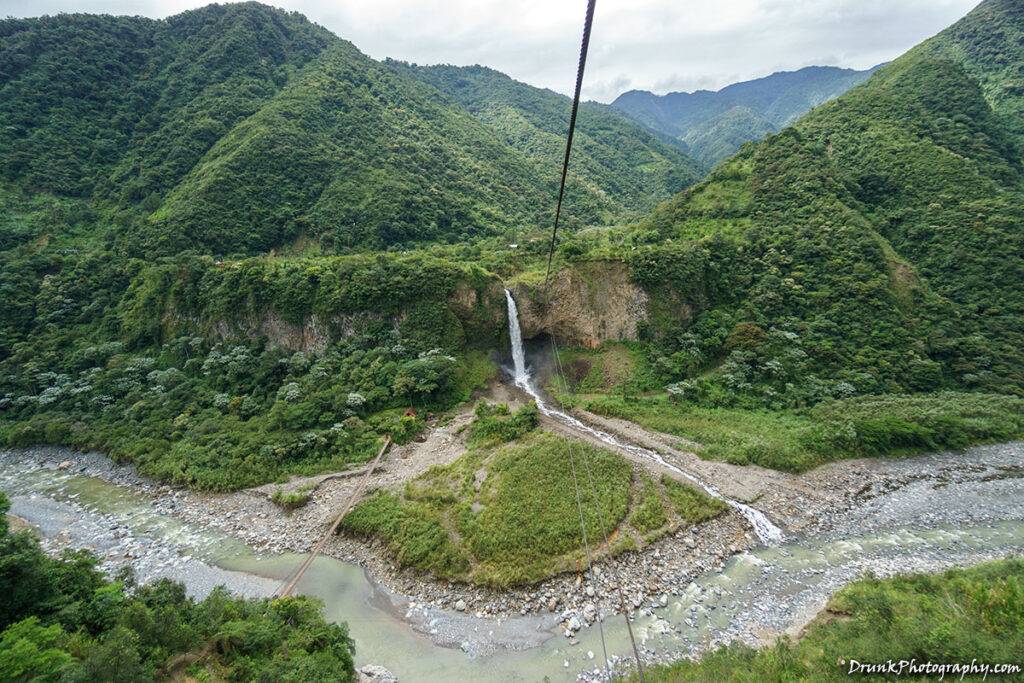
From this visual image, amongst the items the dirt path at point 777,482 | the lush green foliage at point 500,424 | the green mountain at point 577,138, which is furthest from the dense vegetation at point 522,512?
the green mountain at point 577,138

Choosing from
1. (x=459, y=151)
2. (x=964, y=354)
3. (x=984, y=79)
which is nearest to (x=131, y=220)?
(x=459, y=151)

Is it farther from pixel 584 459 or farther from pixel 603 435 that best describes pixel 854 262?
pixel 584 459

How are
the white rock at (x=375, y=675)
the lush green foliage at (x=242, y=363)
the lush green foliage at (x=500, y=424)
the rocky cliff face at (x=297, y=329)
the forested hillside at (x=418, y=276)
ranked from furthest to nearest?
the rocky cliff face at (x=297, y=329)
the forested hillside at (x=418, y=276)
the lush green foliage at (x=242, y=363)
the lush green foliage at (x=500, y=424)
the white rock at (x=375, y=675)

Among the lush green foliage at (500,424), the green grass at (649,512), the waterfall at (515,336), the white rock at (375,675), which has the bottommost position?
the white rock at (375,675)

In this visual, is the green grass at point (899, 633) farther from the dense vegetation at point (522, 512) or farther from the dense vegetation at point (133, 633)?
the dense vegetation at point (133, 633)

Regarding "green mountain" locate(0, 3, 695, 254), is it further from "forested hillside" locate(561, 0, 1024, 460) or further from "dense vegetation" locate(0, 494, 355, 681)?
"dense vegetation" locate(0, 494, 355, 681)

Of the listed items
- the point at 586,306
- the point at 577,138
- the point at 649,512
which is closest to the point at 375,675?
the point at 649,512

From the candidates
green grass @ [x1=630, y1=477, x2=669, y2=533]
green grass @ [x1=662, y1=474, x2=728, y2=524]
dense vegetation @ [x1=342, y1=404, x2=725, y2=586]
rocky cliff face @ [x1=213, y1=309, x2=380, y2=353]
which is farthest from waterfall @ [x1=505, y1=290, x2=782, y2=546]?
rocky cliff face @ [x1=213, y1=309, x2=380, y2=353]
